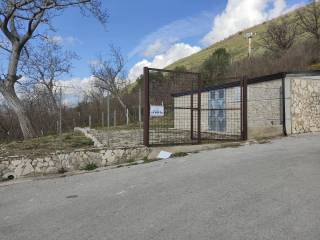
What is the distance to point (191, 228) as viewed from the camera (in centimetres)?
429

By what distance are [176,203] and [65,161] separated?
4818 mm

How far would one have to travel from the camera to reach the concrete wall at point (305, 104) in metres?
14.4

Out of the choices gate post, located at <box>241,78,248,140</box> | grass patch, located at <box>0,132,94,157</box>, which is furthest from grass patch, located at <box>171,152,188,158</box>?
gate post, located at <box>241,78,248,140</box>

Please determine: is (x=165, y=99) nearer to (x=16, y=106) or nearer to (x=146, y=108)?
(x=146, y=108)

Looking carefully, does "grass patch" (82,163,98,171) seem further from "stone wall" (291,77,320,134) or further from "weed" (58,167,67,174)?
"stone wall" (291,77,320,134)

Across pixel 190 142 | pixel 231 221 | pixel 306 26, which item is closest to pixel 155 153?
pixel 190 142

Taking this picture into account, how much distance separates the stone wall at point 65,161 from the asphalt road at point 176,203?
108 cm

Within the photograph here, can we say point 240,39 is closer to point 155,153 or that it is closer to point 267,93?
point 267,93

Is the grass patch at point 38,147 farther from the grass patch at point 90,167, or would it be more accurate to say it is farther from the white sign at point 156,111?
the white sign at point 156,111

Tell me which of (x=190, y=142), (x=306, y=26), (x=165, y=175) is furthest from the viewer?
(x=306, y=26)

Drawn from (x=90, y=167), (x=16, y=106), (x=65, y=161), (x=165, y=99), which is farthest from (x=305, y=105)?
(x=16, y=106)

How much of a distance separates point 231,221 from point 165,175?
10.9 feet

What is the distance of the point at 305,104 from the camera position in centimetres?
1486

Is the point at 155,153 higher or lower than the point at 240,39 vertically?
lower
